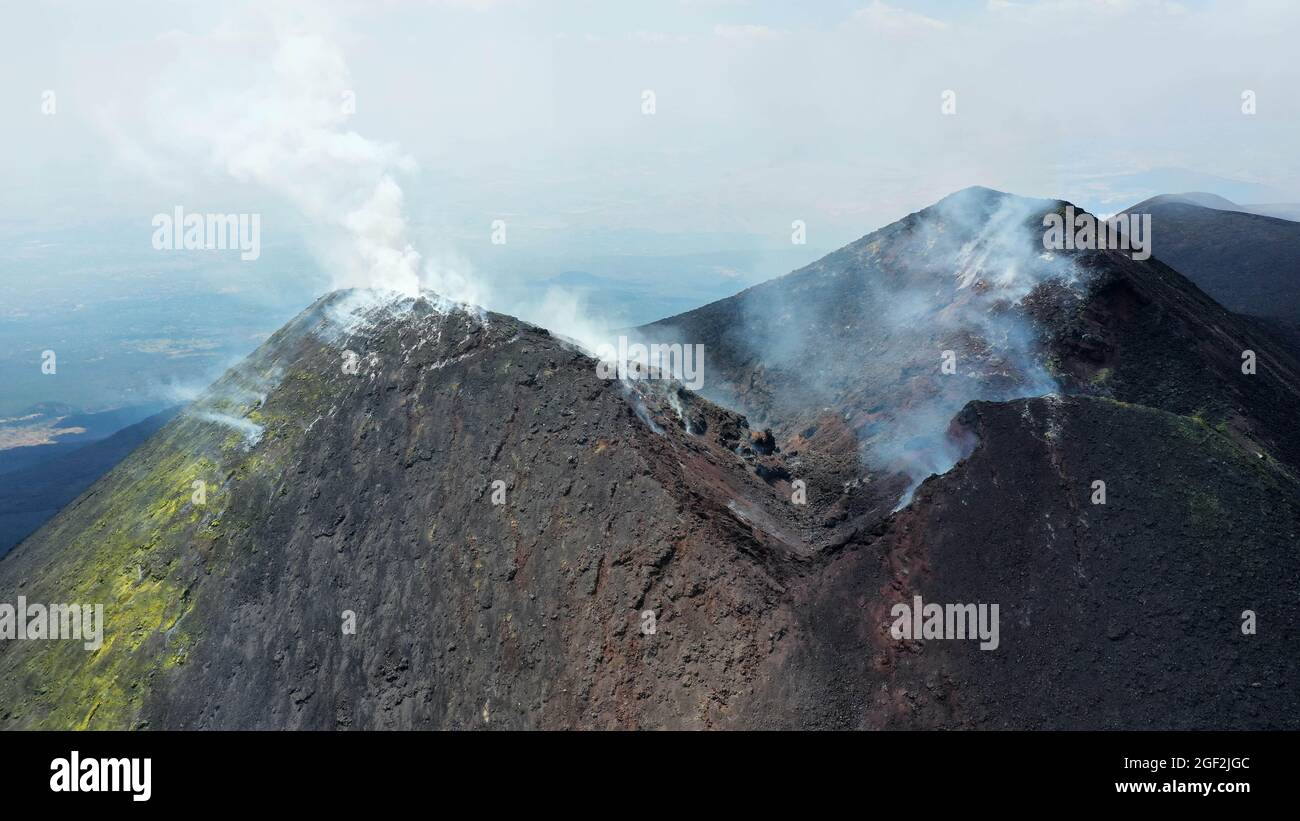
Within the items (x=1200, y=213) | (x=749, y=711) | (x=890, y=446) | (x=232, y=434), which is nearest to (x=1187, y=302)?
(x=890, y=446)

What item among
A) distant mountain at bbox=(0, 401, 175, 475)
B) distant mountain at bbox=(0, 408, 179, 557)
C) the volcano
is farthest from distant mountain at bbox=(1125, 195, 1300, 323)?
distant mountain at bbox=(0, 401, 175, 475)

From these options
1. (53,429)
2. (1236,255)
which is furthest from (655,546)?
(53,429)

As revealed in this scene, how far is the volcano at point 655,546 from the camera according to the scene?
800 inches

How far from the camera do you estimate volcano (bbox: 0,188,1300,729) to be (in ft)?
66.7

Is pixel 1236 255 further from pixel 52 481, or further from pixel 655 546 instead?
pixel 52 481

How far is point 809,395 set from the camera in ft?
149

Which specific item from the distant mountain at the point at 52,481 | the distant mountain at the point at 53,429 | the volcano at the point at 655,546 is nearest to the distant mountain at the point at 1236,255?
the volcano at the point at 655,546

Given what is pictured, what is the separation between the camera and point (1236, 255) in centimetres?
7662

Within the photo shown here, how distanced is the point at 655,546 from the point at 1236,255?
253ft

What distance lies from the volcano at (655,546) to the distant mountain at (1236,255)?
127 ft

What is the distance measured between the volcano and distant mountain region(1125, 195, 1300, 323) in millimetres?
38662

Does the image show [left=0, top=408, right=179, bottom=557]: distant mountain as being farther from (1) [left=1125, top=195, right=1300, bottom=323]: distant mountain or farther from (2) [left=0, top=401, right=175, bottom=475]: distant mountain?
(1) [left=1125, top=195, right=1300, bottom=323]: distant mountain

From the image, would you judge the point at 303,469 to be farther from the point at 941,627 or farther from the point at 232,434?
the point at 941,627

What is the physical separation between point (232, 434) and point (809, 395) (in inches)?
1089
